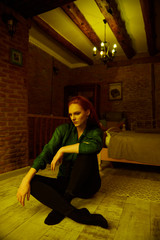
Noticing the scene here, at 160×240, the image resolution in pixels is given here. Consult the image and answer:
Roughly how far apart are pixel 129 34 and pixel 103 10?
157 cm

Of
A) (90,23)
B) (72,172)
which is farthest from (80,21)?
(72,172)

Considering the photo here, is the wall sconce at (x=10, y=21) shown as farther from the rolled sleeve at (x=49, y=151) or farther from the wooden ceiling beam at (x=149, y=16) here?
the wooden ceiling beam at (x=149, y=16)

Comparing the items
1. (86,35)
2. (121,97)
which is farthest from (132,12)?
(121,97)

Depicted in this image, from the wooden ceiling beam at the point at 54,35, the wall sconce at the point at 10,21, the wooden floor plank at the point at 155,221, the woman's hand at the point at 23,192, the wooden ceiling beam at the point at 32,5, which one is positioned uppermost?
the wooden ceiling beam at the point at 54,35

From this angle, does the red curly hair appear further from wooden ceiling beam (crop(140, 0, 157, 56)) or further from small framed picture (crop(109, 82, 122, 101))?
small framed picture (crop(109, 82, 122, 101))

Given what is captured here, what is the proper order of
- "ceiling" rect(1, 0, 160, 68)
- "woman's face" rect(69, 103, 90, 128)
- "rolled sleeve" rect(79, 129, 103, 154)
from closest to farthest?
"rolled sleeve" rect(79, 129, 103, 154) < "woman's face" rect(69, 103, 90, 128) < "ceiling" rect(1, 0, 160, 68)

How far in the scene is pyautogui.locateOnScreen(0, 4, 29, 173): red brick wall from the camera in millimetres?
2451

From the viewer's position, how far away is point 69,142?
5.06ft

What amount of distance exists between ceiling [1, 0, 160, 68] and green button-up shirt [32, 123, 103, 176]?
211cm

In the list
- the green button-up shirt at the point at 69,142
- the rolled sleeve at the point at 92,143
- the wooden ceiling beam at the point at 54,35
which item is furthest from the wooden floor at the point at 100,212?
the wooden ceiling beam at the point at 54,35

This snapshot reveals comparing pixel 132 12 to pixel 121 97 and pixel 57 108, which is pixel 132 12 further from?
pixel 57 108

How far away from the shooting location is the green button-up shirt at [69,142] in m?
1.26

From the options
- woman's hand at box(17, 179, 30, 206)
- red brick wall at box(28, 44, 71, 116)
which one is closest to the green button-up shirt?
woman's hand at box(17, 179, 30, 206)

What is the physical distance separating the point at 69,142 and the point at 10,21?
6.88ft
